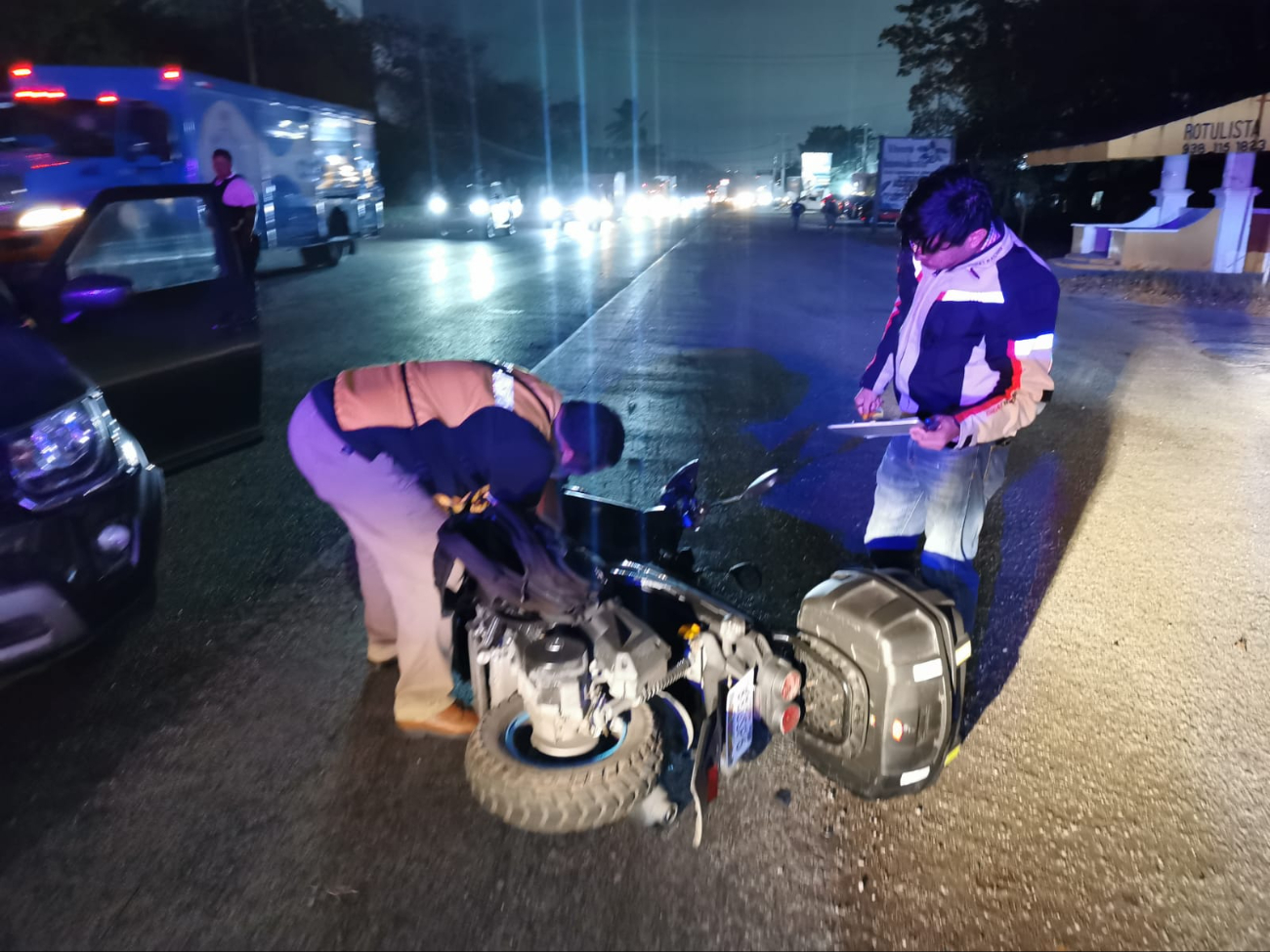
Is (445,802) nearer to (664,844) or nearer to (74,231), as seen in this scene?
(664,844)

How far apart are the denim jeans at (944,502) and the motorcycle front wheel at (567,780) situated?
4.30 ft

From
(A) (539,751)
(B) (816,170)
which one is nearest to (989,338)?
(A) (539,751)

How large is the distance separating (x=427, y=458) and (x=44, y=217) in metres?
10.2

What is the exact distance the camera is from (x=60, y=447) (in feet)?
11.0

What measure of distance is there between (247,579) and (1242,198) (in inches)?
797

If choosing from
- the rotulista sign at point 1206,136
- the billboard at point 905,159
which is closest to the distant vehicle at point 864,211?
the billboard at point 905,159

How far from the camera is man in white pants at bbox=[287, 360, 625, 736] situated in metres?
2.85

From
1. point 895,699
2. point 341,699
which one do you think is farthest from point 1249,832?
point 341,699

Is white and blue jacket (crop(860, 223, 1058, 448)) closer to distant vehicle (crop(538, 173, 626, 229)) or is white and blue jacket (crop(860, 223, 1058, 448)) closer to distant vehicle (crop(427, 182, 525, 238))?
distant vehicle (crop(427, 182, 525, 238))

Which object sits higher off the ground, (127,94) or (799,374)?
(127,94)

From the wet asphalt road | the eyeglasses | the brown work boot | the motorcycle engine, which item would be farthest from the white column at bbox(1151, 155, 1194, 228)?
the motorcycle engine

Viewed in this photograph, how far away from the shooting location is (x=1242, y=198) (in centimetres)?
1834

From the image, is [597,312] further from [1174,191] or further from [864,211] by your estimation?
[864,211]

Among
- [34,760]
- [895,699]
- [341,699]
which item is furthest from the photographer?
[341,699]
